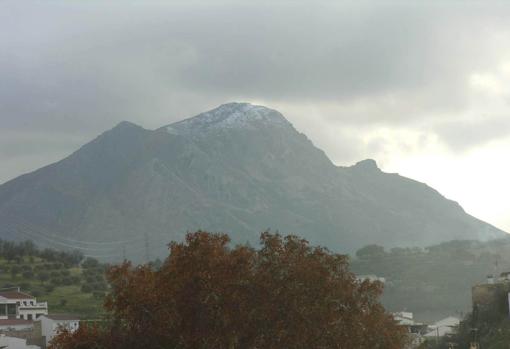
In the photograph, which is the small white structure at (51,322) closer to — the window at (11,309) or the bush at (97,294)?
the window at (11,309)

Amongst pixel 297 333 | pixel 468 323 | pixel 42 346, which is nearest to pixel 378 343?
pixel 297 333

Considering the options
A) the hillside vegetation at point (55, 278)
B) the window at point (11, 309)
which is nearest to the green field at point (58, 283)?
the hillside vegetation at point (55, 278)

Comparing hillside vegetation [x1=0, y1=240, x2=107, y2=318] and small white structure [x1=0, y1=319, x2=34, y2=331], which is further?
hillside vegetation [x1=0, y1=240, x2=107, y2=318]

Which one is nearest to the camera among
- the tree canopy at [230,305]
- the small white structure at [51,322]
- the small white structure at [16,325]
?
the tree canopy at [230,305]

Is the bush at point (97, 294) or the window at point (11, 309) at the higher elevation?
the bush at point (97, 294)

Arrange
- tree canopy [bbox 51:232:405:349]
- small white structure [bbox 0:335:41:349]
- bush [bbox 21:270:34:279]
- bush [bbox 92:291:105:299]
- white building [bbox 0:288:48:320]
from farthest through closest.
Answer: bush [bbox 21:270:34:279]
bush [bbox 92:291:105:299]
white building [bbox 0:288:48:320]
small white structure [bbox 0:335:41:349]
tree canopy [bbox 51:232:405:349]

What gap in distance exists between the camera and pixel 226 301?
3438 centimetres

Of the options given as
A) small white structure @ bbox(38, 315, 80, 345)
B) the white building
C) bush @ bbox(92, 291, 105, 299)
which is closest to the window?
the white building

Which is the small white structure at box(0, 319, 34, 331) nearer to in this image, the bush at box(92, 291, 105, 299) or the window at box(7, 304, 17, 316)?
the window at box(7, 304, 17, 316)

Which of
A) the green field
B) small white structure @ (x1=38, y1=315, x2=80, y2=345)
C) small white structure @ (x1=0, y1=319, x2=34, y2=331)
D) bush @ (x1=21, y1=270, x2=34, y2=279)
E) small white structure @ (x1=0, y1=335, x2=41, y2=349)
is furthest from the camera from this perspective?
bush @ (x1=21, y1=270, x2=34, y2=279)

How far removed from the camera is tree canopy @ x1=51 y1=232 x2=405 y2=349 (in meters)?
34.1

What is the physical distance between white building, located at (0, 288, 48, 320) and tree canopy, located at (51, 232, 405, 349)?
218ft

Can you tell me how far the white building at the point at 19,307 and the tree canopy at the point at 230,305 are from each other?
66.5m

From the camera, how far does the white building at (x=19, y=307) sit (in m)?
99.1
